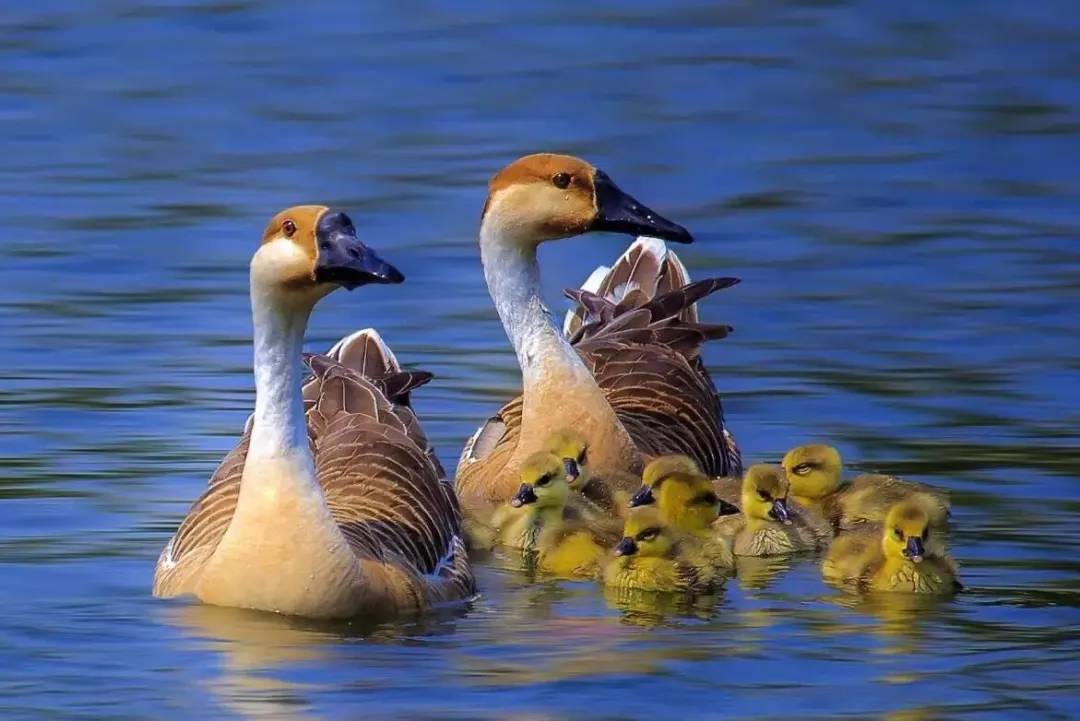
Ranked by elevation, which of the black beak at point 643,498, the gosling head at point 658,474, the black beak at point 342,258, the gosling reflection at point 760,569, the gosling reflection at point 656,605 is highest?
the black beak at point 342,258

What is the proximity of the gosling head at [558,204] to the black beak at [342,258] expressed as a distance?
8.26ft

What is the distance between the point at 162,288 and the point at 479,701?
282 inches

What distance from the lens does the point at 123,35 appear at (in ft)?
78.3

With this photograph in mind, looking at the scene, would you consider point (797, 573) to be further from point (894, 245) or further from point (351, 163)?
point (351, 163)

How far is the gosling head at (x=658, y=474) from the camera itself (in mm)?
12086

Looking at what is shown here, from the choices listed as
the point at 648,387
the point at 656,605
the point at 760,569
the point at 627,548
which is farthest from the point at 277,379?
the point at 648,387

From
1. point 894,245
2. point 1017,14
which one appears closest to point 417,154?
point 894,245

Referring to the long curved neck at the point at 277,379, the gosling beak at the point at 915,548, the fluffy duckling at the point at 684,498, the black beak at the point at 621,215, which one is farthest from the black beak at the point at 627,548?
the black beak at the point at 621,215

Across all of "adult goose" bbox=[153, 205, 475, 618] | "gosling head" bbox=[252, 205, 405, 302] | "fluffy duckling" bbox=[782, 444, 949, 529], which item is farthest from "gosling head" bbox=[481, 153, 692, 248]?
"gosling head" bbox=[252, 205, 405, 302]

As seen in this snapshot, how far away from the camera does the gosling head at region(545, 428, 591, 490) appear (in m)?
12.4

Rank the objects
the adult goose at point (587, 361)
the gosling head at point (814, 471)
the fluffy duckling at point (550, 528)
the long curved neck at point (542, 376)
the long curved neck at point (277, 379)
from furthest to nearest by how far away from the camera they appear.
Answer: the long curved neck at point (542, 376) < the adult goose at point (587, 361) < the gosling head at point (814, 471) < the fluffy duckling at point (550, 528) < the long curved neck at point (277, 379)

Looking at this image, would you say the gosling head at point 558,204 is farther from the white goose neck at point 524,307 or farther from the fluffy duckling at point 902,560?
the fluffy duckling at point 902,560

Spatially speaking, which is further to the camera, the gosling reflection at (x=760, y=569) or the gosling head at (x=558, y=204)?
the gosling head at (x=558, y=204)

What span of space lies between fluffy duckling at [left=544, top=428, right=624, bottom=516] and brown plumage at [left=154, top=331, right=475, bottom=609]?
627mm
